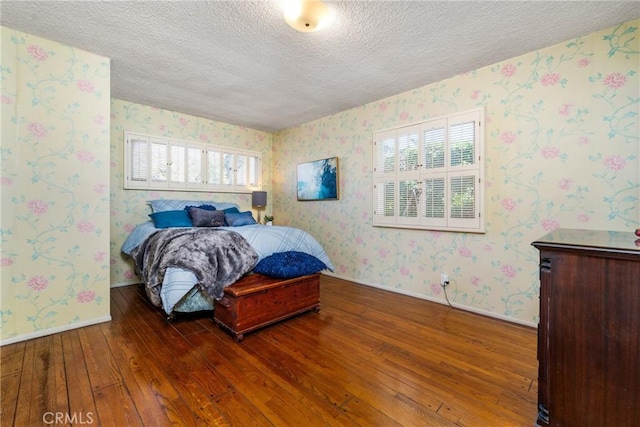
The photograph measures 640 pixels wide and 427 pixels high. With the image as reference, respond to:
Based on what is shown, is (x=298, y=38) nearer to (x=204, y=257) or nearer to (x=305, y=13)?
(x=305, y=13)

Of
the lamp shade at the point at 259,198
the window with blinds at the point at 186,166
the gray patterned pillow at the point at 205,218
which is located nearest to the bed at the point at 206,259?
the gray patterned pillow at the point at 205,218

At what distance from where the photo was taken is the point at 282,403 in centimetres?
141

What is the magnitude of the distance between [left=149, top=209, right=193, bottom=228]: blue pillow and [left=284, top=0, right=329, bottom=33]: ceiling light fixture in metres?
2.58

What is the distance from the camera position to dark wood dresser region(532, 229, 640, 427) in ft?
3.33

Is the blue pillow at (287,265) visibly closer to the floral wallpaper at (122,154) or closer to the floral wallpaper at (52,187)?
the floral wallpaper at (52,187)

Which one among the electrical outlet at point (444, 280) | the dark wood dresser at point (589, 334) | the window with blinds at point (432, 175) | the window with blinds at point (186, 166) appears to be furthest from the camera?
the window with blinds at point (186, 166)

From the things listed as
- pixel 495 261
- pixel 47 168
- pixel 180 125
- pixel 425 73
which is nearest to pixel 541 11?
pixel 425 73

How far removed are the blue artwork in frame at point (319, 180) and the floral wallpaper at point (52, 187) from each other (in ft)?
8.28

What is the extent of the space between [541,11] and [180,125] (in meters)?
4.08

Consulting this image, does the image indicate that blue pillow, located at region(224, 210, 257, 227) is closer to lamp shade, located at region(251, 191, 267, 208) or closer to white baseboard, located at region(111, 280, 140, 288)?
lamp shade, located at region(251, 191, 267, 208)

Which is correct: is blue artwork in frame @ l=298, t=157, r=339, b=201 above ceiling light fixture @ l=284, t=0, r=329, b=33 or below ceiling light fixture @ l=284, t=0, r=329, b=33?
below

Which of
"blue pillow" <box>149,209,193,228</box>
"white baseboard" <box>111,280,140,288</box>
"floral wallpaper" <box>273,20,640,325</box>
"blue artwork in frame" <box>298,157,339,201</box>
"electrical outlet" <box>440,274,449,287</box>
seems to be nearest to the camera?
"floral wallpaper" <box>273,20,640,325</box>

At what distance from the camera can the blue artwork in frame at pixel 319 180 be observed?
153 inches

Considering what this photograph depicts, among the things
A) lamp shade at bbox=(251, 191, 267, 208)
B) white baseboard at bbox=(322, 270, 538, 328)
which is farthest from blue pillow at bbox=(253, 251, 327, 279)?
lamp shade at bbox=(251, 191, 267, 208)
